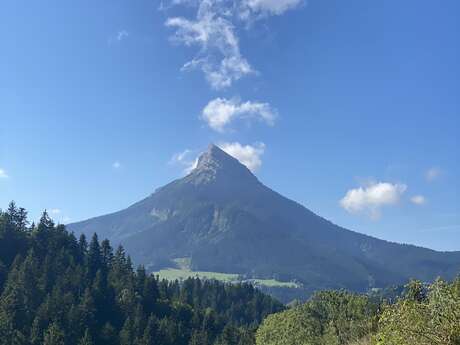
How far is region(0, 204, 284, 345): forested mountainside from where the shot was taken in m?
141

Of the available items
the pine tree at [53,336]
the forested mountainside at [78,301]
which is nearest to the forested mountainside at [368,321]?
the forested mountainside at [78,301]

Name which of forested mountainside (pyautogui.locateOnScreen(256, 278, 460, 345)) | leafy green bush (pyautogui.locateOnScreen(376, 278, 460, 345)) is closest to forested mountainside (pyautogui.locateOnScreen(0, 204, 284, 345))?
forested mountainside (pyautogui.locateOnScreen(256, 278, 460, 345))

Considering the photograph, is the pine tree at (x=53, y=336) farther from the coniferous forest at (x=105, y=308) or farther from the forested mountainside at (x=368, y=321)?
the forested mountainside at (x=368, y=321)

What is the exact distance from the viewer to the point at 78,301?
15775 centimetres

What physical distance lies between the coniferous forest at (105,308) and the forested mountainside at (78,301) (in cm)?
28

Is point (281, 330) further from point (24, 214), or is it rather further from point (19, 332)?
point (24, 214)

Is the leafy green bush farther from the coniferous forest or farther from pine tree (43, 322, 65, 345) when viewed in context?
pine tree (43, 322, 65, 345)

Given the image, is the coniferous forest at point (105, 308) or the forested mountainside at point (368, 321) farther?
the coniferous forest at point (105, 308)

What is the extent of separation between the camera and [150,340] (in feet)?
486

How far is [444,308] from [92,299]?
140457 mm

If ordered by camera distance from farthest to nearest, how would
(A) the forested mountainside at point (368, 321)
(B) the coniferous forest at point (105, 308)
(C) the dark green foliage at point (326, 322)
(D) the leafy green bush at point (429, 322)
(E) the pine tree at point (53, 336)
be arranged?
(E) the pine tree at point (53, 336) → (B) the coniferous forest at point (105, 308) → (C) the dark green foliage at point (326, 322) → (A) the forested mountainside at point (368, 321) → (D) the leafy green bush at point (429, 322)

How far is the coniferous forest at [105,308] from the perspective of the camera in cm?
11906

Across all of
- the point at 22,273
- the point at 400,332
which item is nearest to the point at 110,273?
the point at 22,273

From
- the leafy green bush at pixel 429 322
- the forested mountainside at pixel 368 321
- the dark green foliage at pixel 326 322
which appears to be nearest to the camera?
the leafy green bush at pixel 429 322
